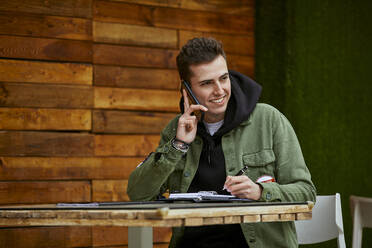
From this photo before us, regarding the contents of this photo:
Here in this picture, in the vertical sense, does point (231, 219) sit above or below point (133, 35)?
below

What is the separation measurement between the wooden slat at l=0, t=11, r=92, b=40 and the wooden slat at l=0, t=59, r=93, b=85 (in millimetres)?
199

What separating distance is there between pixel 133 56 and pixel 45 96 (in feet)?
2.37

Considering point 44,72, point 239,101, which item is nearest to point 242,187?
point 239,101

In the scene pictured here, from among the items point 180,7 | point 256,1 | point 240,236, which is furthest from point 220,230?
point 256,1

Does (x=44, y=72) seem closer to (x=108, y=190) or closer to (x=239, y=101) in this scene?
(x=108, y=190)

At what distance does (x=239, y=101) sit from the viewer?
2.44 metres

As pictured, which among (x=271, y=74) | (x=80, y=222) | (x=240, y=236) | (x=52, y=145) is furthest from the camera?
(x=271, y=74)

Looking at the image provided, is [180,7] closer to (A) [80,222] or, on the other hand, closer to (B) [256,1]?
(B) [256,1]

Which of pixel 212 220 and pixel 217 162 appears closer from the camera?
pixel 212 220

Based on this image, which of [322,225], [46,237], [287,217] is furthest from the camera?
[46,237]

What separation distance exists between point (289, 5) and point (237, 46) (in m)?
0.52

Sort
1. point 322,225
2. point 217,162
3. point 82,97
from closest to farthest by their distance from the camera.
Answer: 1. point 217,162
2. point 322,225
3. point 82,97

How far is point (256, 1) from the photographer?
4516 millimetres

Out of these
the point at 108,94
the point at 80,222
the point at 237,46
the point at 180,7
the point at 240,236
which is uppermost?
the point at 180,7
